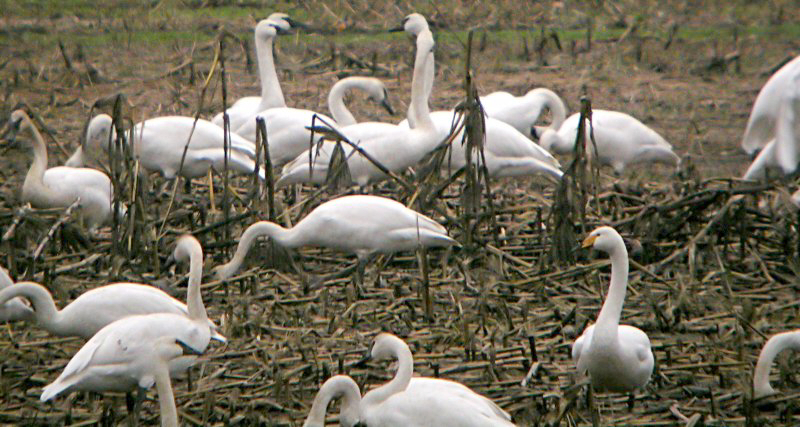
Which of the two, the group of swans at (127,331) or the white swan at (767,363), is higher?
the group of swans at (127,331)

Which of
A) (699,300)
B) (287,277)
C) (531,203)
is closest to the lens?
(699,300)

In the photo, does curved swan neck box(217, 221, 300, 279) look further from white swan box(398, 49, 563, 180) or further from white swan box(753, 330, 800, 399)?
white swan box(753, 330, 800, 399)

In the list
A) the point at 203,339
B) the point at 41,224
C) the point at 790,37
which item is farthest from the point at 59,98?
the point at 790,37

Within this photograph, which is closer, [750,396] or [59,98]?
[750,396]

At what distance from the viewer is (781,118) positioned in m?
4.86

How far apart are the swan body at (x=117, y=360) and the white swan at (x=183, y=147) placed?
286 cm

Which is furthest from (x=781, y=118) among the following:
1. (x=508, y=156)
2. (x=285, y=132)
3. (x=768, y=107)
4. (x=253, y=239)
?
(x=285, y=132)

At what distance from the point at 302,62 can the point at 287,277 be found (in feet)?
17.7

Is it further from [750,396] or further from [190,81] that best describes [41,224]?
[190,81]

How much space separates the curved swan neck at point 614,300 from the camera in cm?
464

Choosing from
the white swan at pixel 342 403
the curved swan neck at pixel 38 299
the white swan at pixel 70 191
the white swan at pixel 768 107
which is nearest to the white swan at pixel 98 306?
the curved swan neck at pixel 38 299

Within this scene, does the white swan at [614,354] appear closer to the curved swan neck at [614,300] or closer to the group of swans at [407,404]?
the curved swan neck at [614,300]

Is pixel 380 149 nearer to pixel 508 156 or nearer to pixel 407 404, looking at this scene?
pixel 508 156

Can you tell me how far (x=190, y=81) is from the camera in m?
10.6
